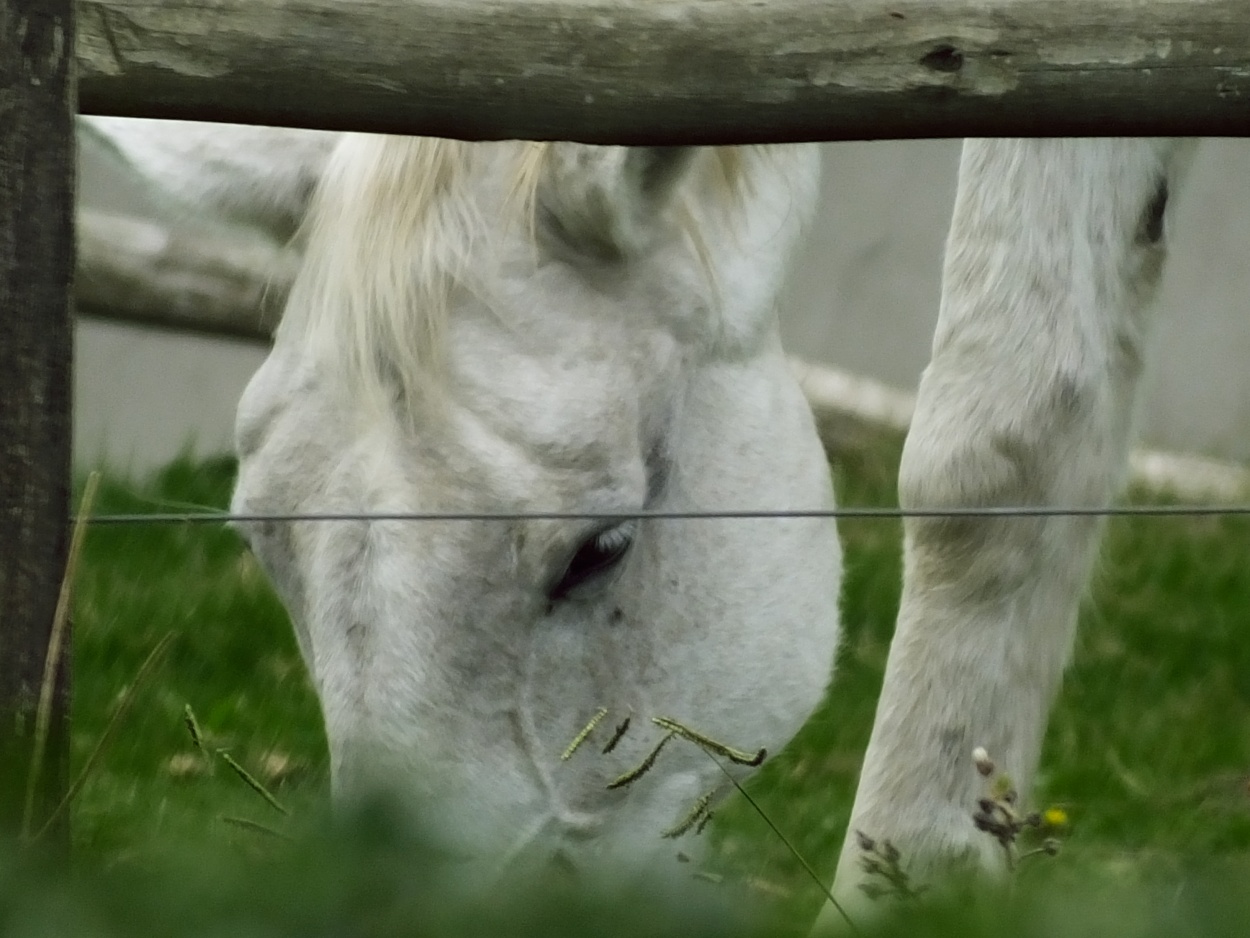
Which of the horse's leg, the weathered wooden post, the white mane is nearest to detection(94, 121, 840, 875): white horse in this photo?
the white mane

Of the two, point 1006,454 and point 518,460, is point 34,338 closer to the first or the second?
point 518,460

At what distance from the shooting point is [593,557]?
7.47 ft

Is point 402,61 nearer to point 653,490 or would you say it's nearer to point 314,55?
point 314,55

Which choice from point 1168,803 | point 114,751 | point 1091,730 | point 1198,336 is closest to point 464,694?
point 114,751

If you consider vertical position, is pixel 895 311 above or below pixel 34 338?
below

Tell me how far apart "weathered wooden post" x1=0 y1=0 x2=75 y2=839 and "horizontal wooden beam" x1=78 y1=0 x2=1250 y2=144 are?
8 centimetres

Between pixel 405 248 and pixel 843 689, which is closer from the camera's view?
pixel 405 248

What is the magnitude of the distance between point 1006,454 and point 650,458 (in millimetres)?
478

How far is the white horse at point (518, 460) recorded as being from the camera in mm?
2184

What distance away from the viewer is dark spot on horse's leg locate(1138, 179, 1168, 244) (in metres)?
2.53

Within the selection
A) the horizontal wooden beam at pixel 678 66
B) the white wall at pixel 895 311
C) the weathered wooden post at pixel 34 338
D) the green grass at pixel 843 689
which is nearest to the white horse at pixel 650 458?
the green grass at pixel 843 689

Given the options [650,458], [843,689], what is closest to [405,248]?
[650,458]

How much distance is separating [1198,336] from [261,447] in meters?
5.16

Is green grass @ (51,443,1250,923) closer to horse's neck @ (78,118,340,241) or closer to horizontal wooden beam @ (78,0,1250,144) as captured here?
horse's neck @ (78,118,340,241)
